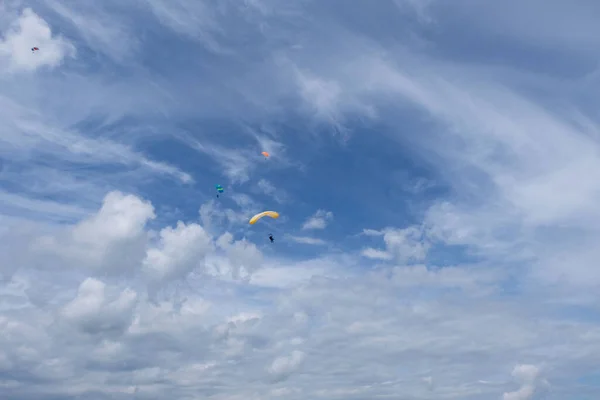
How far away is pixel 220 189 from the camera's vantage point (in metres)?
135

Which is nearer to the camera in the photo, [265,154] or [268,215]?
[265,154]

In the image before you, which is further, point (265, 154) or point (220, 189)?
point (220, 189)

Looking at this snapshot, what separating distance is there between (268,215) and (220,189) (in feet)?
61.2

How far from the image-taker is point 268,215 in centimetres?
13788

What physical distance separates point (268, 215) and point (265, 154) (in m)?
29.2

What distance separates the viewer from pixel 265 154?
115438 millimetres

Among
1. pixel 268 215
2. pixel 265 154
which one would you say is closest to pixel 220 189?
pixel 268 215

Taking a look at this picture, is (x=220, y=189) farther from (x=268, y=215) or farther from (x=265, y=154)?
(x=265, y=154)

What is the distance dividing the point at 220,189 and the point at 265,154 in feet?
90.5
